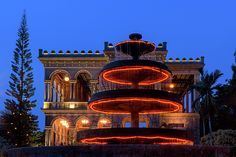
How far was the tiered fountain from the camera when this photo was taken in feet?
48.1

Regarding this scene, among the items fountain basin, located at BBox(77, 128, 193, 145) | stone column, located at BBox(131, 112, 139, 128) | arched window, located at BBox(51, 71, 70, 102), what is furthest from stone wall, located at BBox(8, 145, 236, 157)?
arched window, located at BBox(51, 71, 70, 102)

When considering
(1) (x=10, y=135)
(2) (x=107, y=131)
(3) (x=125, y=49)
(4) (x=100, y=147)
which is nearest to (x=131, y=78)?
(3) (x=125, y=49)

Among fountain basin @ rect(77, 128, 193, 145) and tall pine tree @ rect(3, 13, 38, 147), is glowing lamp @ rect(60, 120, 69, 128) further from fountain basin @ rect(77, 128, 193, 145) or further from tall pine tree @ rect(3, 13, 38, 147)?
fountain basin @ rect(77, 128, 193, 145)

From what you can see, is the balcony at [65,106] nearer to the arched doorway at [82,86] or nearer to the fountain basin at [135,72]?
the arched doorway at [82,86]

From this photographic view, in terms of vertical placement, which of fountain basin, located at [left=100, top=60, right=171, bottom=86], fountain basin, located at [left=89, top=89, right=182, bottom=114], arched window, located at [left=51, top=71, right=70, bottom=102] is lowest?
fountain basin, located at [left=89, top=89, right=182, bottom=114]

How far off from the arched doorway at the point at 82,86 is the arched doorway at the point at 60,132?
3057mm

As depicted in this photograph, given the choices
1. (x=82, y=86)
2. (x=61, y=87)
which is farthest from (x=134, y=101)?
(x=82, y=86)

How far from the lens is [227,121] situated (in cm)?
4372

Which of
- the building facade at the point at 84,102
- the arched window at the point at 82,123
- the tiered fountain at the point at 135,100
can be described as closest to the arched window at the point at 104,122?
the building facade at the point at 84,102

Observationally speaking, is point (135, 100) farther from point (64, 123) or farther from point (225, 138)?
point (64, 123)

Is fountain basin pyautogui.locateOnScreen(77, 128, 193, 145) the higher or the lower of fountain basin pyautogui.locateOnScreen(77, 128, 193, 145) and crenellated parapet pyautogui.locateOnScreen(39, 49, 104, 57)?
the lower

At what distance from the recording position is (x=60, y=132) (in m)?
39.2

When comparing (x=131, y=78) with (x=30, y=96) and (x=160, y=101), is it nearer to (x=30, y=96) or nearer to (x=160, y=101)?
(x=160, y=101)

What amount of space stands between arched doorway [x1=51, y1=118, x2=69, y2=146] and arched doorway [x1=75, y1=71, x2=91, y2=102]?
120 inches
